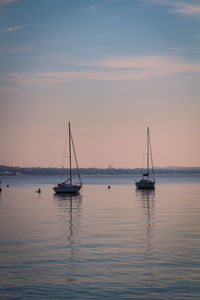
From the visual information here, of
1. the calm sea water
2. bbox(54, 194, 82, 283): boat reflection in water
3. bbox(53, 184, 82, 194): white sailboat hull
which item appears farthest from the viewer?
bbox(53, 184, 82, 194): white sailboat hull

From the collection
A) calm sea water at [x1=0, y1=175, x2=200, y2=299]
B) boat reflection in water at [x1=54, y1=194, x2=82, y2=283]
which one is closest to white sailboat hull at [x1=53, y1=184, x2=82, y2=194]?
boat reflection in water at [x1=54, y1=194, x2=82, y2=283]

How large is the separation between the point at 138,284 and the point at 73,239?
50.2ft

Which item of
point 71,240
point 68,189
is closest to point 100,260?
point 71,240

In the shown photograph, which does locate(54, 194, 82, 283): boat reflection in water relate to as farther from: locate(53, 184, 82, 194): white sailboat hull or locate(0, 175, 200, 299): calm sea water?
locate(53, 184, 82, 194): white sailboat hull

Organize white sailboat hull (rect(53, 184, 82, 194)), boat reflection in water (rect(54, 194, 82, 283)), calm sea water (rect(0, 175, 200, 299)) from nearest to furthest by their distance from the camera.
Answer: calm sea water (rect(0, 175, 200, 299)) < boat reflection in water (rect(54, 194, 82, 283)) < white sailboat hull (rect(53, 184, 82, 194))

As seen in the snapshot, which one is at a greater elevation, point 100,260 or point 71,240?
point 71,240

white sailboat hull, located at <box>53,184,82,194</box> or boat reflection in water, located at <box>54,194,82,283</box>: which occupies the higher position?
white sailboat hull, located at <box>53,184,82,194</box>

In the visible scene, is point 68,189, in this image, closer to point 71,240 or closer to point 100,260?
point 71,240

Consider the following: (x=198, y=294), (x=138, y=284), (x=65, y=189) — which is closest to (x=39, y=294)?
(x=138, y=284)

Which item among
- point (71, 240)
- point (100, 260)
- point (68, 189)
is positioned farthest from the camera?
point (68, 189)

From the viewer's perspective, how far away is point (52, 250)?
33.8 metres

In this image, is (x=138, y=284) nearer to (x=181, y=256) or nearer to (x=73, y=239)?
(x=181, y=256)

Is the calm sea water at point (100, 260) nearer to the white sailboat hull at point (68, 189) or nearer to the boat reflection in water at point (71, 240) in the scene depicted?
the boat reflection in water at point (71, 240)

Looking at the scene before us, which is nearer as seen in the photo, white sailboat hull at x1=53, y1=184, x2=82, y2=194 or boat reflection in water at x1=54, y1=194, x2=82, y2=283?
boat reflection in water at x1=54, y1=194, x2=82, y2=283
